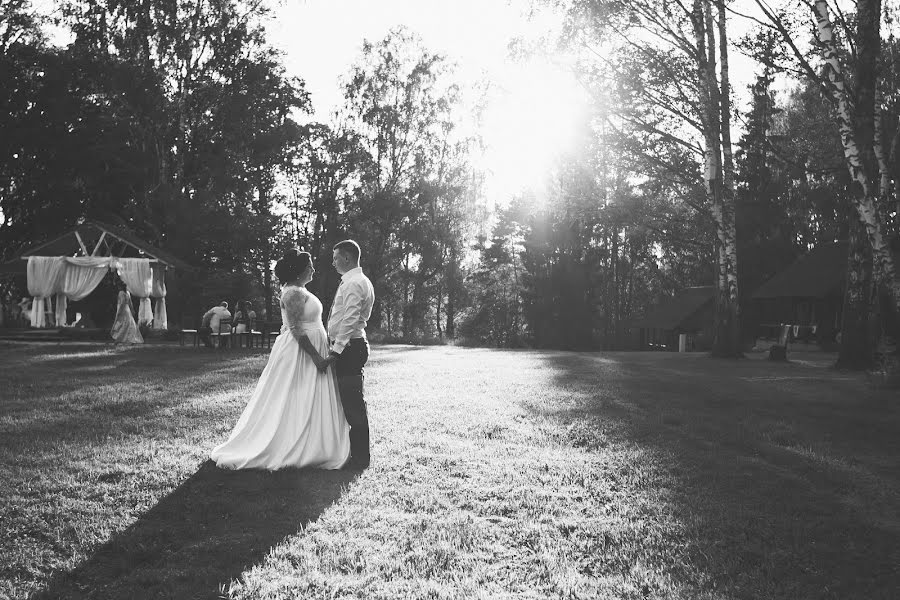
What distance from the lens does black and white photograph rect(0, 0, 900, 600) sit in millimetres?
4617

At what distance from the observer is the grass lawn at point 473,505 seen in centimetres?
406

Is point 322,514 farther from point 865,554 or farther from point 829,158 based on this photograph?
point 829,158

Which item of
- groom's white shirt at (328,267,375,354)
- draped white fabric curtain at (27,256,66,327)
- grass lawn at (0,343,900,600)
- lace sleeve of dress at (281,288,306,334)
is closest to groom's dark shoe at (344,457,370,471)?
grass lawn at (0,343,900,600)

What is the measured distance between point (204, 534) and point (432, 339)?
3777 cm

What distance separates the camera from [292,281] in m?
6.94

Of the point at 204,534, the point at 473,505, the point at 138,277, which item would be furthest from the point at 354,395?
the point at 138,277

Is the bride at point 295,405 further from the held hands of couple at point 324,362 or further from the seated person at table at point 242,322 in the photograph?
the seated person at table at point 242,322

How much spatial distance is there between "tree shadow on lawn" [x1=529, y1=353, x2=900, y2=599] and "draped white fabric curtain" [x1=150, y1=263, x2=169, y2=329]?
22.4 metres

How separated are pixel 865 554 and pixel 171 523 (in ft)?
15.4

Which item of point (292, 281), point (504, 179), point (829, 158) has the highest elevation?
point (504, 179)

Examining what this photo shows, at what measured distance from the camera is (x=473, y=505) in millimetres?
5602

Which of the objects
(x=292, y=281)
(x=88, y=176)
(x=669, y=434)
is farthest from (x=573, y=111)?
(x=88, y=176)

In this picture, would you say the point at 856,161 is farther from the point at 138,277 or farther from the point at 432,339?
the point at 432,339

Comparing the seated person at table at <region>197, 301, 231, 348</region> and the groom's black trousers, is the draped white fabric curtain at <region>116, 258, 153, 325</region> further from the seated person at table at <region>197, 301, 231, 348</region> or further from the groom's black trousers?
the groom's black trousers
